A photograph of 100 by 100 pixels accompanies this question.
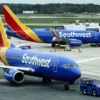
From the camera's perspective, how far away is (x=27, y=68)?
52094mm

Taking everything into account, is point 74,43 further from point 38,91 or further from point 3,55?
point 38,91

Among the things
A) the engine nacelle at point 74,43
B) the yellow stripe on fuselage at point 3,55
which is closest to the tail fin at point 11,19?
the engine nacelle at point 74,43

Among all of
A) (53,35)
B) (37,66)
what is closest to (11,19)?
(53,35)


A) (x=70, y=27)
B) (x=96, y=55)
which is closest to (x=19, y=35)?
(x=96, y=55)

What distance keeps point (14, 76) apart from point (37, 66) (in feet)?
9.22

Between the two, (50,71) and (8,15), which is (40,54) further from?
(8,15)

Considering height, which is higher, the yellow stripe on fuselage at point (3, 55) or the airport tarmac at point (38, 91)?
the yellow stripe on fuselage at point (3, 55)

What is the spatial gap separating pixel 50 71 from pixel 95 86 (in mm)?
5849

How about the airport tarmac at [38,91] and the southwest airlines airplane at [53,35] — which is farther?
the southwest airlines airplane at [53,35]

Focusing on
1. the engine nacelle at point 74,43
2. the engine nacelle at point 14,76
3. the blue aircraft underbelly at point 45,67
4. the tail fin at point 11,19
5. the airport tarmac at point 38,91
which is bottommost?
the engine nacelle at point 74,43

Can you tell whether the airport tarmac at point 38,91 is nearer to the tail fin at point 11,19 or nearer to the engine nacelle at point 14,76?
the engine nacelle at point 14,76

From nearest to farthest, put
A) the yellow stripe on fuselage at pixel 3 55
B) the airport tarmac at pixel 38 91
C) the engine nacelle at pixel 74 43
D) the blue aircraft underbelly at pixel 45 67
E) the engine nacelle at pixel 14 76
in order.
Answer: the airport tarmac at pixel 38 91
the blue aircraft underbelly at pixel 45 67
the engine nacelle at pixel 14 76
the yellow stripe on fuselage at pixel 3 55
the engine nacelle at pixel 74 43

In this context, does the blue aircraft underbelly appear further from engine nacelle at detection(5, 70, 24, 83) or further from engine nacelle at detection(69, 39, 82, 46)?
engine nacelle at detection(69, 39, 82, 46)

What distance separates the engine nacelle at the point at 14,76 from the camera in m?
50.0
